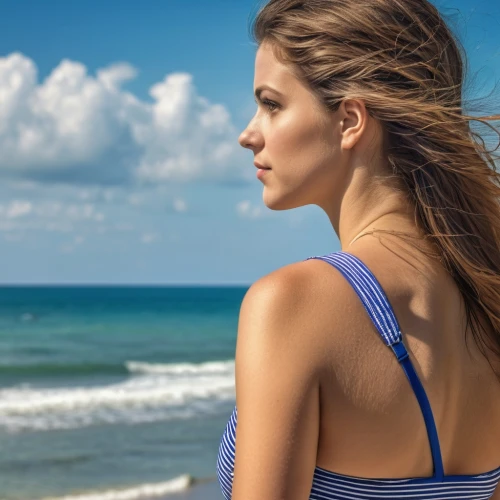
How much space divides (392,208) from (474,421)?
1.45ft

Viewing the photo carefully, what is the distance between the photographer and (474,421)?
1534 mm

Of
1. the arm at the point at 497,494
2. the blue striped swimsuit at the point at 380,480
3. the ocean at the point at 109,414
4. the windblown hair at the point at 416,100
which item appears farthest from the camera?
the ocean at the point at 109,414

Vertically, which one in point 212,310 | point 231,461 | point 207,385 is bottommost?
point 212,310

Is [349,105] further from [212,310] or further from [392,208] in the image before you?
[212,310]

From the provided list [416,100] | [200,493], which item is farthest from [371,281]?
[200,493]

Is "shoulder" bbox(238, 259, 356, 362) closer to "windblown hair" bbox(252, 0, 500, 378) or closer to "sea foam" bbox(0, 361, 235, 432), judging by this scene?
"windblown hair" bbox(252, 0, 500, 378)

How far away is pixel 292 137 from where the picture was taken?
5.25ft

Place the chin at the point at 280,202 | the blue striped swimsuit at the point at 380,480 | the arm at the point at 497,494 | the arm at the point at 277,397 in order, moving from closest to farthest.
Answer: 1. the arm at the point at 277,397
2. the blue striped swimsuit at the point at 380,480
3. the chin at the point at 280,202
4. the arm at the point at 497,494

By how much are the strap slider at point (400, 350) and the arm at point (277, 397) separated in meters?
0.16

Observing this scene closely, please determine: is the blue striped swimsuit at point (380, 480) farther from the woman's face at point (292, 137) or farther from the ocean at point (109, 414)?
the ocean at point (109, 414)

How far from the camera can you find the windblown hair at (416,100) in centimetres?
155

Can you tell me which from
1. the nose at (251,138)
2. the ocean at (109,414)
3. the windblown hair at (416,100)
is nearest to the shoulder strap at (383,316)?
the windblown hair at (416,100)

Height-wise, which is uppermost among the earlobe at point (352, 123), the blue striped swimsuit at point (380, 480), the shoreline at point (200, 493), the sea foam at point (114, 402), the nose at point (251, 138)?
the earlobe at point (352, 123)

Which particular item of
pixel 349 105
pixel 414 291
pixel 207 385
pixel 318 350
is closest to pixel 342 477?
pixel 318 350
